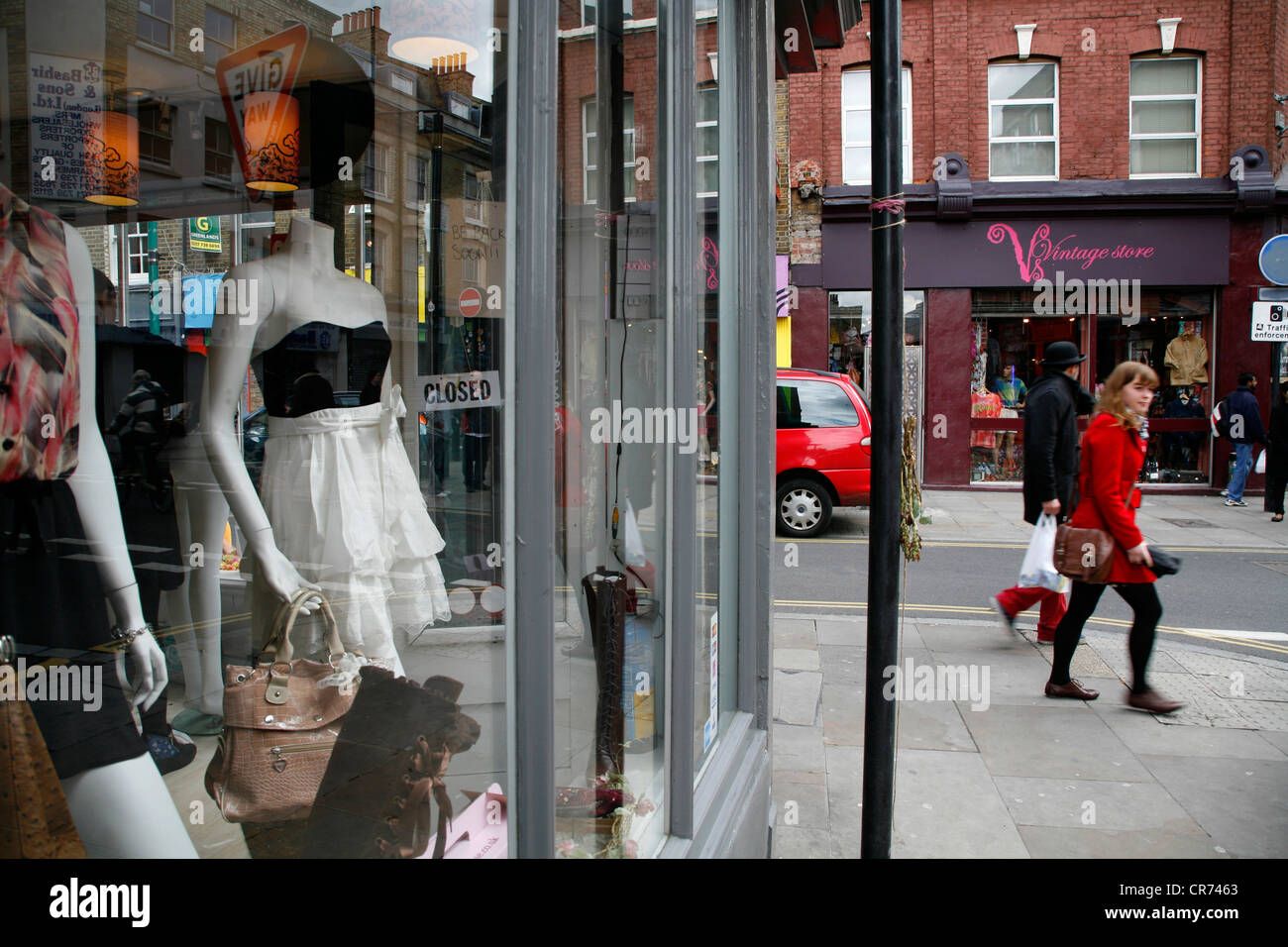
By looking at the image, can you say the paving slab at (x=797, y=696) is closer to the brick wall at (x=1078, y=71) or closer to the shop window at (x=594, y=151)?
the shop window at (x=594, y=151)

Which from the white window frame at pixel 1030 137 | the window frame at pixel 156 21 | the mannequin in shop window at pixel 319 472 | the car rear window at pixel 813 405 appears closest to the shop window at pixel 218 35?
the window frame at pixel 156 21

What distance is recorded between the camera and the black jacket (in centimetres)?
608

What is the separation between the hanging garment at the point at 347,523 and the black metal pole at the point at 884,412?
1.39m

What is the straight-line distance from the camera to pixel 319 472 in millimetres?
2541

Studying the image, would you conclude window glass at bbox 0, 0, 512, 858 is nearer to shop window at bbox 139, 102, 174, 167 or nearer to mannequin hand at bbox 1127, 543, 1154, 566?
shop window at bbox 139, 102, 174, 167

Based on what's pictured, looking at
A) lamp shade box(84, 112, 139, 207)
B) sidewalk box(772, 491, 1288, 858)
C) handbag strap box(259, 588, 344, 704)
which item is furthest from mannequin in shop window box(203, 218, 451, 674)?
sidewalk box(772, 491, 1288, 858)

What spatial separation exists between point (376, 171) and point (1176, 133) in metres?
17.0

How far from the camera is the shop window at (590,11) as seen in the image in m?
2.70

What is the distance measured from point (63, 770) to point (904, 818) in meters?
3.28

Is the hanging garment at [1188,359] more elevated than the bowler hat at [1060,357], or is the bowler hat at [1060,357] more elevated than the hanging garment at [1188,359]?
the hanging garment at [1188,359]

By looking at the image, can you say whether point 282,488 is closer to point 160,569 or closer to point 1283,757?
point 160,569

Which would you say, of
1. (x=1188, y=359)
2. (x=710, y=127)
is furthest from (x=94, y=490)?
(x=1188, y=359)

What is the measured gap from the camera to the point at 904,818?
393cm

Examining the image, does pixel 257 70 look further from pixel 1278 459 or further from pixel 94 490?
pixel 1278 459
